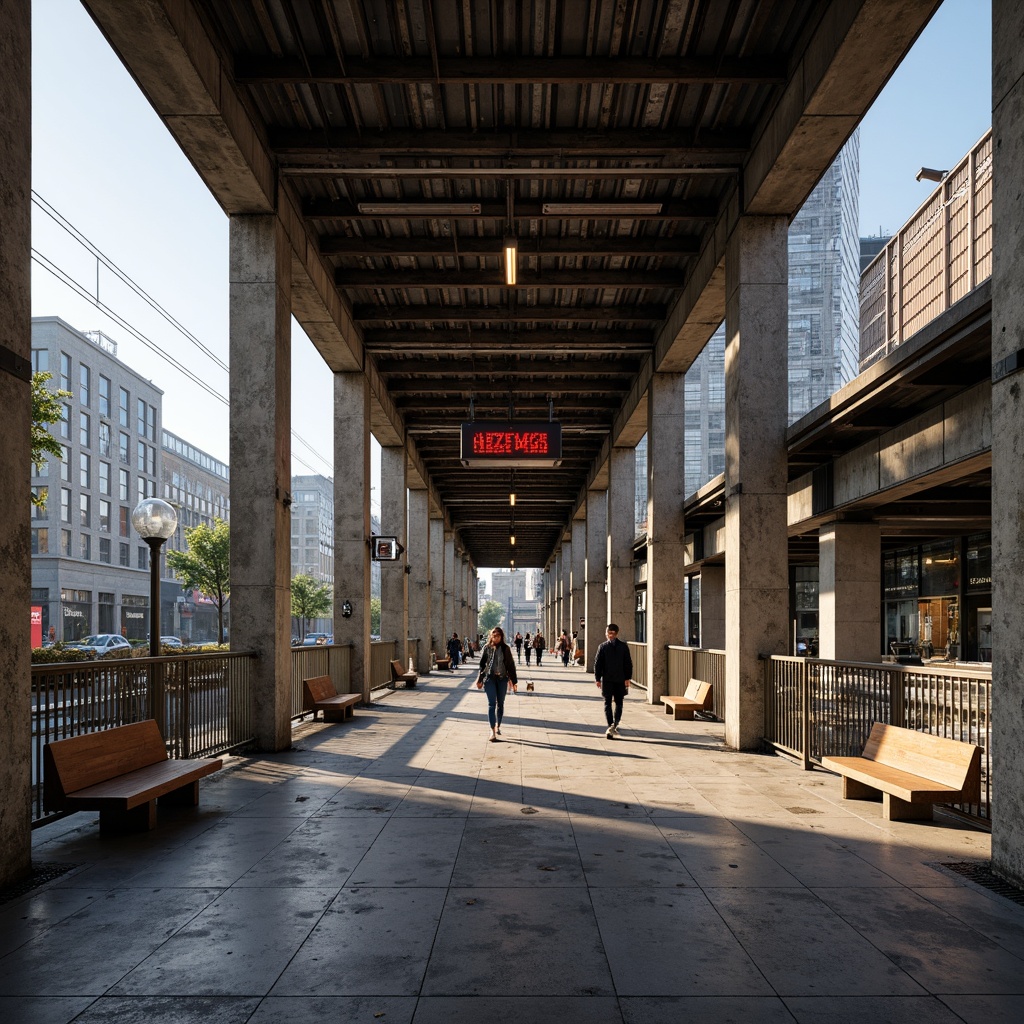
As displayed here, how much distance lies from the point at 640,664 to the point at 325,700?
11657mm

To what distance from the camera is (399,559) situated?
1086 inches

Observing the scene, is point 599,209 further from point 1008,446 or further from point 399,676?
point 399,676

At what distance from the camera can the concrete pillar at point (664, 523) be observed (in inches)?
813

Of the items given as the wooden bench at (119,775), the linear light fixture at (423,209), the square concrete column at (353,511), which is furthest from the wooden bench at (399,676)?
the wooden bench at (119,775)

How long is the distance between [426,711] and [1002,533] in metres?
14.7

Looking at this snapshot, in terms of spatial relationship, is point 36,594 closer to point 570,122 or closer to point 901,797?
point 570,122

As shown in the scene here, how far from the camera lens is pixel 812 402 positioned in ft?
360

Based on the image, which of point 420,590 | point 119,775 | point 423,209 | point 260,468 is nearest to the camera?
point 119,775

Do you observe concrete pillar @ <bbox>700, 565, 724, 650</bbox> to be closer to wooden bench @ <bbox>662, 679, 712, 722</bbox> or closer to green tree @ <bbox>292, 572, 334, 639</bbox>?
wooden bench @ <bbox>662, 679, 712, 722</bbox>

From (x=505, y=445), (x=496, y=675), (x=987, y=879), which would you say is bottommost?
(x=987, y=879)

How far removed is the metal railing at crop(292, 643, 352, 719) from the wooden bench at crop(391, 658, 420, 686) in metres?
6.02

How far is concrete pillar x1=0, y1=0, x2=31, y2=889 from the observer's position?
625 centimetres

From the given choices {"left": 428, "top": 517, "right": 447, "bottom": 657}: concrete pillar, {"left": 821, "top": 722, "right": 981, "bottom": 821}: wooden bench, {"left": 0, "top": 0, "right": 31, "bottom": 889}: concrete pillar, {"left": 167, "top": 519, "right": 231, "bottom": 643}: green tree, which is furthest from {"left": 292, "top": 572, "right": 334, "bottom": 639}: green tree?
{"left": 0, "top": 0, "right": 31, "bottom": 889}: concrete pillar

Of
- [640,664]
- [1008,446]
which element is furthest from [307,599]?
[1008,446]
